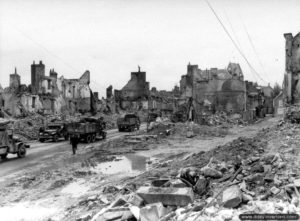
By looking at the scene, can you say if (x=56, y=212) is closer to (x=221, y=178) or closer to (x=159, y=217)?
(x=159, y=217)

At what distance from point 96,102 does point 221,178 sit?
53.1m

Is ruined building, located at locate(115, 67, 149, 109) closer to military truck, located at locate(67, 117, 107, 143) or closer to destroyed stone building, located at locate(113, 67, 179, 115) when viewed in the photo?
destroyed stone building, located at locate(113, 67, 179, 115)

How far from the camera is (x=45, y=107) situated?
159 feet

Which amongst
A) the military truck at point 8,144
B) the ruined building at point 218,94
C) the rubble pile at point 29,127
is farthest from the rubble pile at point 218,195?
the ruined building at point 218,94

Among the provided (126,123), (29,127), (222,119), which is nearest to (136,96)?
(222,119)

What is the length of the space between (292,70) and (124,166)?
1636 centimetres

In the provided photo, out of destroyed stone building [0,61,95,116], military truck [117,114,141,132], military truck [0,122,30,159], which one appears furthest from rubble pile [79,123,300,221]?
destroyed stone building [0,61,95,116]

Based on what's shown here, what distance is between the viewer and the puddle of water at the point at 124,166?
15641 millimetres

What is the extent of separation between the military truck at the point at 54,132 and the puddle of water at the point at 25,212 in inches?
799

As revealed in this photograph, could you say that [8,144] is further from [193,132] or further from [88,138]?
[193,132]

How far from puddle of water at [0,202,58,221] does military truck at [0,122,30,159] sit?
367 inches

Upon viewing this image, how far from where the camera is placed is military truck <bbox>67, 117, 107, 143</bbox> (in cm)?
2851

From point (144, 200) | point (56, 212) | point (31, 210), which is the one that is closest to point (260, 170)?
point (144, 200)

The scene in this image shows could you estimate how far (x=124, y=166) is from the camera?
17031 mm
